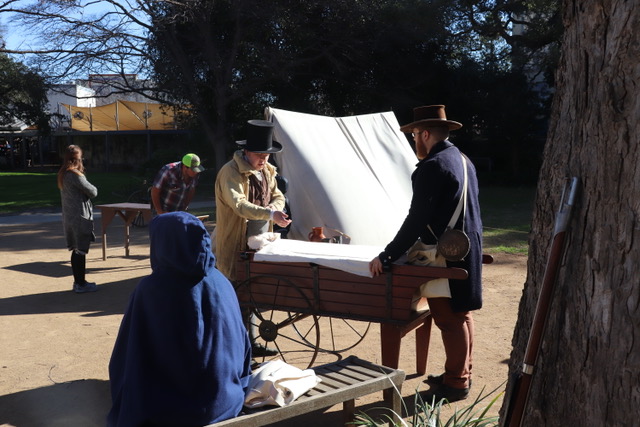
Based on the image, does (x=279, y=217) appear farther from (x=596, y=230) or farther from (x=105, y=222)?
(x=105, y=222)

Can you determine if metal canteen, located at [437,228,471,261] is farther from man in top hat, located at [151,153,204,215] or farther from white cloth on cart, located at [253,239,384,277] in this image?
man in top hat, located at [151,153,204,215]

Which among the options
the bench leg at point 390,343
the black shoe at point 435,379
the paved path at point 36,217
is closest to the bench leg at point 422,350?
the black shoe at point 435,379

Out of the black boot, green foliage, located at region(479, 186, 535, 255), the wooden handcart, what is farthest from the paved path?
the wooden handcart

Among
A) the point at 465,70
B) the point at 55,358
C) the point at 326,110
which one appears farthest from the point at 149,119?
the point at 55,358

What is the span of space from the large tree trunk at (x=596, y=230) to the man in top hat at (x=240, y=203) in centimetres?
298

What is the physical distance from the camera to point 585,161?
7.89 feet

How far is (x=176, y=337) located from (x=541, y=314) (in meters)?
1.50

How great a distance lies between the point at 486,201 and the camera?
18.5 m

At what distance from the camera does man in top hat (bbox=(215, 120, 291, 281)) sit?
5285 millimetres

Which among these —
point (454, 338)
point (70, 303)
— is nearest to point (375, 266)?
point (454, 338)

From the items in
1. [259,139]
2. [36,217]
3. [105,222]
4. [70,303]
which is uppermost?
[259,139]

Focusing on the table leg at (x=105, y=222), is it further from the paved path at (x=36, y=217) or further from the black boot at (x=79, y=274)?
the paved path at (x=36, y=217)

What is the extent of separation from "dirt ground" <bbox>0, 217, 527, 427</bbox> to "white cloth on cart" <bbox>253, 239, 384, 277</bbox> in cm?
94

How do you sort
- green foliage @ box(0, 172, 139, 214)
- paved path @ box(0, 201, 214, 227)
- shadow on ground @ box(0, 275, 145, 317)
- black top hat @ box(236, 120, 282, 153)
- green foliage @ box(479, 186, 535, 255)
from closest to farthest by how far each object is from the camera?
black top hat @ box(236, 120, 282, 153)
shadow on ground @ box(0, 275, 145, 317)
green foliage @ box(479, 186, 535, 255)
paved path @ box(0, 201, 214, 227)
green foliage @ box(0, 172, 139, 214)
